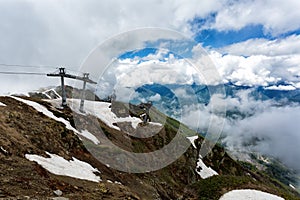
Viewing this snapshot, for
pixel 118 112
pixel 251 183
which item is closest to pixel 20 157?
pixel 251 183

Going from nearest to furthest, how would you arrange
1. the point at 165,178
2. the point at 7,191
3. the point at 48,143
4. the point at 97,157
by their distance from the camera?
the point at 7,191, the point at 48,143, the point at 97,157, the point at 165,178

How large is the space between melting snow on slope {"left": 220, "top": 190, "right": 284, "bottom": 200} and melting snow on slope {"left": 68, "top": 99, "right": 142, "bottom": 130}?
41.1m

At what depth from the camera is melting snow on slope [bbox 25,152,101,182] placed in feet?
99.4

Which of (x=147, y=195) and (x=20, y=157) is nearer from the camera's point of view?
(x=20, y=157)

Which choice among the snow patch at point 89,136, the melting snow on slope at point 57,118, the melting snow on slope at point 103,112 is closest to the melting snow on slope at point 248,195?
the snow patch at point 89,136

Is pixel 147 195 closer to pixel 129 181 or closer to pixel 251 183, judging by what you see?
pixel 129 181

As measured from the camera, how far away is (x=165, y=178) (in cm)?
5984

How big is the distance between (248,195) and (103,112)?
51.2 metres

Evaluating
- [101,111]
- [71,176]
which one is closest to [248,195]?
[71,176]

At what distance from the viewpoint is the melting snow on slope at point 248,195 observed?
31663 millimetres

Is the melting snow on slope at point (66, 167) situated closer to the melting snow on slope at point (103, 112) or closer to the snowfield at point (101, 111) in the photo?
the snowfield at point (101, 111)

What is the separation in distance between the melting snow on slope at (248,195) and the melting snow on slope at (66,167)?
14.9 m

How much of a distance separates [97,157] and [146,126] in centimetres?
3684

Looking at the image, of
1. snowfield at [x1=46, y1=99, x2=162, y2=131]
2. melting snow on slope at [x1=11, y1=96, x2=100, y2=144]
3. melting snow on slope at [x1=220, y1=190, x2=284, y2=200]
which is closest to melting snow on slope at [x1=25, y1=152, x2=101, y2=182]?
melting snow on slope at [x1=11, y1=96, x2=100, y2=144]
